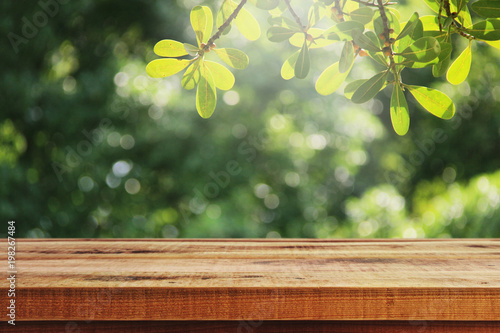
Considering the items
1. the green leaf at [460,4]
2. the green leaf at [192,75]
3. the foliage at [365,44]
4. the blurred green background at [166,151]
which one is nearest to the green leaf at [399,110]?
the foliage at [365,44]

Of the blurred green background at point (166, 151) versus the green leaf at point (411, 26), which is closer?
the green leaf at point (411, 26)

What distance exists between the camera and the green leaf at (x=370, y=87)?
0.42 m

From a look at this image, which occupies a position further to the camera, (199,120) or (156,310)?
(199,120)

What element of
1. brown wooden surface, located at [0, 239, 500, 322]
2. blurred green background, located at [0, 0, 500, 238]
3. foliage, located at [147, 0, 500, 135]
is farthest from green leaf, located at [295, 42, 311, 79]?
blurred green background, located at [0, 0, 500, 238]

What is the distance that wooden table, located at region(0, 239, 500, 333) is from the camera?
0.39 metres

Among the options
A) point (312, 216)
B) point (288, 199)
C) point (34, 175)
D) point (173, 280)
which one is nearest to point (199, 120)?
point (288, 199)

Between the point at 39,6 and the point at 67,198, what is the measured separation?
49.7 inches

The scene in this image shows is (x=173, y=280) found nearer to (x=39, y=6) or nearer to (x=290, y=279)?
(x=290, y=279)

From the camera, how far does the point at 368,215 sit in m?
2.44

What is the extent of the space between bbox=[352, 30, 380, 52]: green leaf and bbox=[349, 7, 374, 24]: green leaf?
0.21 feet

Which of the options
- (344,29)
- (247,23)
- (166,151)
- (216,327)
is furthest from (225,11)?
(166,151)

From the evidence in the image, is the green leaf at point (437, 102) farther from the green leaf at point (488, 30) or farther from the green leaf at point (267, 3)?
the green leaf at point (267, 3)

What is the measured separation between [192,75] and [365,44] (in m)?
0.18

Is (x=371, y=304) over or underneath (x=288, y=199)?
underneath
